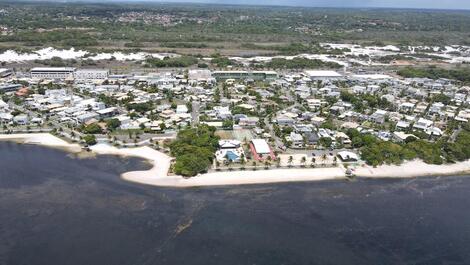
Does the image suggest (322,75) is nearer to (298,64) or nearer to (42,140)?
(298,64)

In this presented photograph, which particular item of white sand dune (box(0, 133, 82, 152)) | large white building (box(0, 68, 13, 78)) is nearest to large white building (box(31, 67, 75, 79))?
large white building (box(0, 68, 13, 78))

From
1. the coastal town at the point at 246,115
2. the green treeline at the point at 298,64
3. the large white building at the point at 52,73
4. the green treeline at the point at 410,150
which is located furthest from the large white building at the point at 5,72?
the green treeline at the point at 410,150

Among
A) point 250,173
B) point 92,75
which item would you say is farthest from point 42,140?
point 92,75

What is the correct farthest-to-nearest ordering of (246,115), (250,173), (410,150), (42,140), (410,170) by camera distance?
(246,115) < (42,140) < (410,150) < (410,170) < (250,173)

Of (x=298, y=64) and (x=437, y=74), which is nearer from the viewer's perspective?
(x=437, y=74)

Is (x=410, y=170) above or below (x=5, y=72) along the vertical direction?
below

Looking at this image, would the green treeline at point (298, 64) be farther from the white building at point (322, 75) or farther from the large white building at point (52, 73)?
the large white building at point (52, 73)
